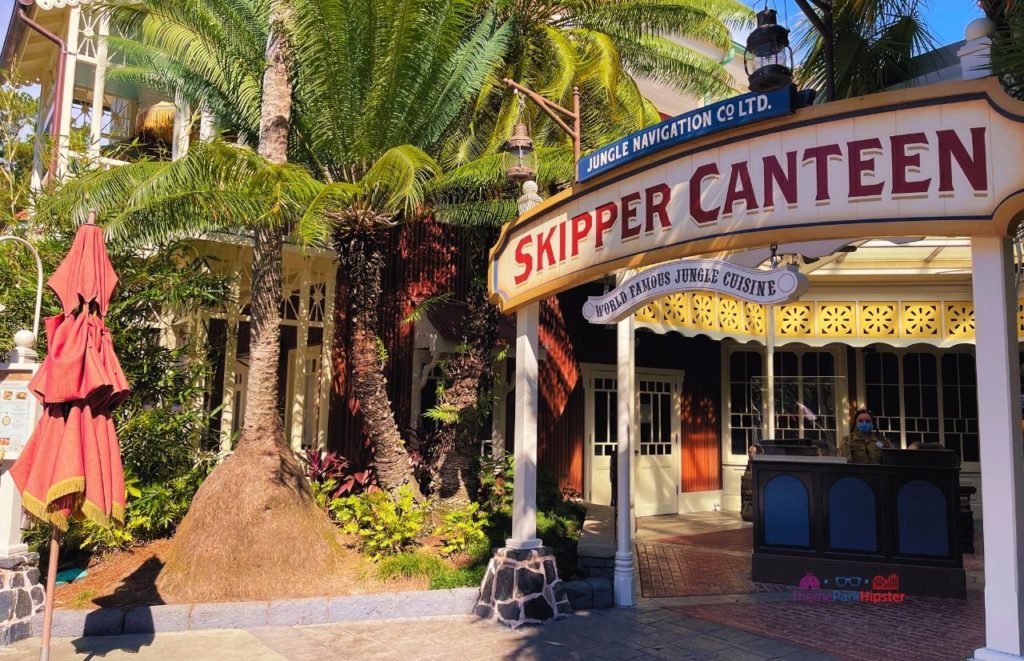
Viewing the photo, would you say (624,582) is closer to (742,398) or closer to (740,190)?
(740,190)

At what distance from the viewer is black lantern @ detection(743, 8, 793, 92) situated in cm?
477

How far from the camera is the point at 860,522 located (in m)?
7.89

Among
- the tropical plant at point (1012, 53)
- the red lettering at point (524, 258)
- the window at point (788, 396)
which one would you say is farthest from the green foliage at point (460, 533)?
the window at point (788, 396)

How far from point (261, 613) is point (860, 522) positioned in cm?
608

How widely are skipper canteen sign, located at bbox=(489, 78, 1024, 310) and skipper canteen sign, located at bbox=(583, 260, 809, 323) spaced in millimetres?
174

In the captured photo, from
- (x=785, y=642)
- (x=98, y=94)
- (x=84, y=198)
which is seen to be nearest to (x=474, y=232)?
(x=84, y=198)

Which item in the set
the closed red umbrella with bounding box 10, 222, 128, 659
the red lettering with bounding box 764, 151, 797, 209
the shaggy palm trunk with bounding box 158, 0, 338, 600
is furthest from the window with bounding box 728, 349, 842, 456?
the closed red umbrella with bounding box 10, 222, 128, 659

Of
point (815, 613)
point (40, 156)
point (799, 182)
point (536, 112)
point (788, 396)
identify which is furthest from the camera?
point (788, 396)

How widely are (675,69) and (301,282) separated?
254 inches

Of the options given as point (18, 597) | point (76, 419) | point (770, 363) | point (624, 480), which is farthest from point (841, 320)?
point (18, 597)

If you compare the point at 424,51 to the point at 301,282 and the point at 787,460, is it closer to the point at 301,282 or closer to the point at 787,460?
the point at 301,282

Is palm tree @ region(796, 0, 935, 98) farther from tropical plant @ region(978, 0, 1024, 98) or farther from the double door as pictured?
the double door

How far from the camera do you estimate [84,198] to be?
7.23m

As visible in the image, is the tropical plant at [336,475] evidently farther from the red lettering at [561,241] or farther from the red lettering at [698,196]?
the red lettering at [698,196]
